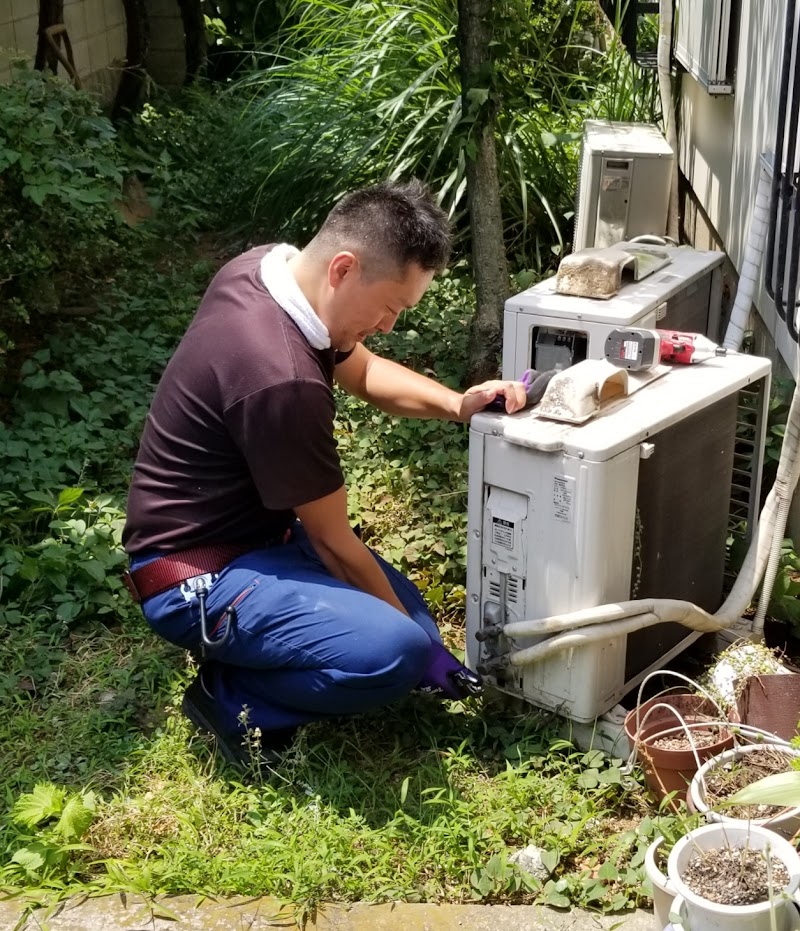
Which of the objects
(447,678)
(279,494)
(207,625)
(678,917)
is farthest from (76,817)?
(678,917)

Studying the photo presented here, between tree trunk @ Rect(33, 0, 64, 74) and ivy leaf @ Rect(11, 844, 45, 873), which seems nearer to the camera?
ivy leaf @ Rect(11, 844, 45, 873)

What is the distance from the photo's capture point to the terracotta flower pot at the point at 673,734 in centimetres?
278

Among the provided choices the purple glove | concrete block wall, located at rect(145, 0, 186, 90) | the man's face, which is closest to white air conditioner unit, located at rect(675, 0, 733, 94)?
the man's face

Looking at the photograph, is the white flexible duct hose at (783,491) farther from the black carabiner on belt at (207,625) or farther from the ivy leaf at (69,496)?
the ivy leaf at (69,496)

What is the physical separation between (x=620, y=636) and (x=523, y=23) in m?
4.43

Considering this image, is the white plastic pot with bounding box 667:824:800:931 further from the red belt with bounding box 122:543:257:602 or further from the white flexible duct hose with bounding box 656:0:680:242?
the white flexible duct hose with bounding box 656:0:680:242

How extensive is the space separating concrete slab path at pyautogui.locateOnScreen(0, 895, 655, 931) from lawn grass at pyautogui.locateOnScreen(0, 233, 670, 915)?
42 millimetres

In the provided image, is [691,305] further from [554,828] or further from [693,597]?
[554,828]

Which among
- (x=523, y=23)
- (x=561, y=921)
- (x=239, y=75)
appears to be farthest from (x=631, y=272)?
(x=239, y=75)

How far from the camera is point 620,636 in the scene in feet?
9.69

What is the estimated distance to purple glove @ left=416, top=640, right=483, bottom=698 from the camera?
3.24 metres

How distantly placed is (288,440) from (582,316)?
1238 millimetres

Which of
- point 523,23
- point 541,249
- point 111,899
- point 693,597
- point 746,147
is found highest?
point 523,23

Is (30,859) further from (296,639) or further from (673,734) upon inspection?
(673,734)
